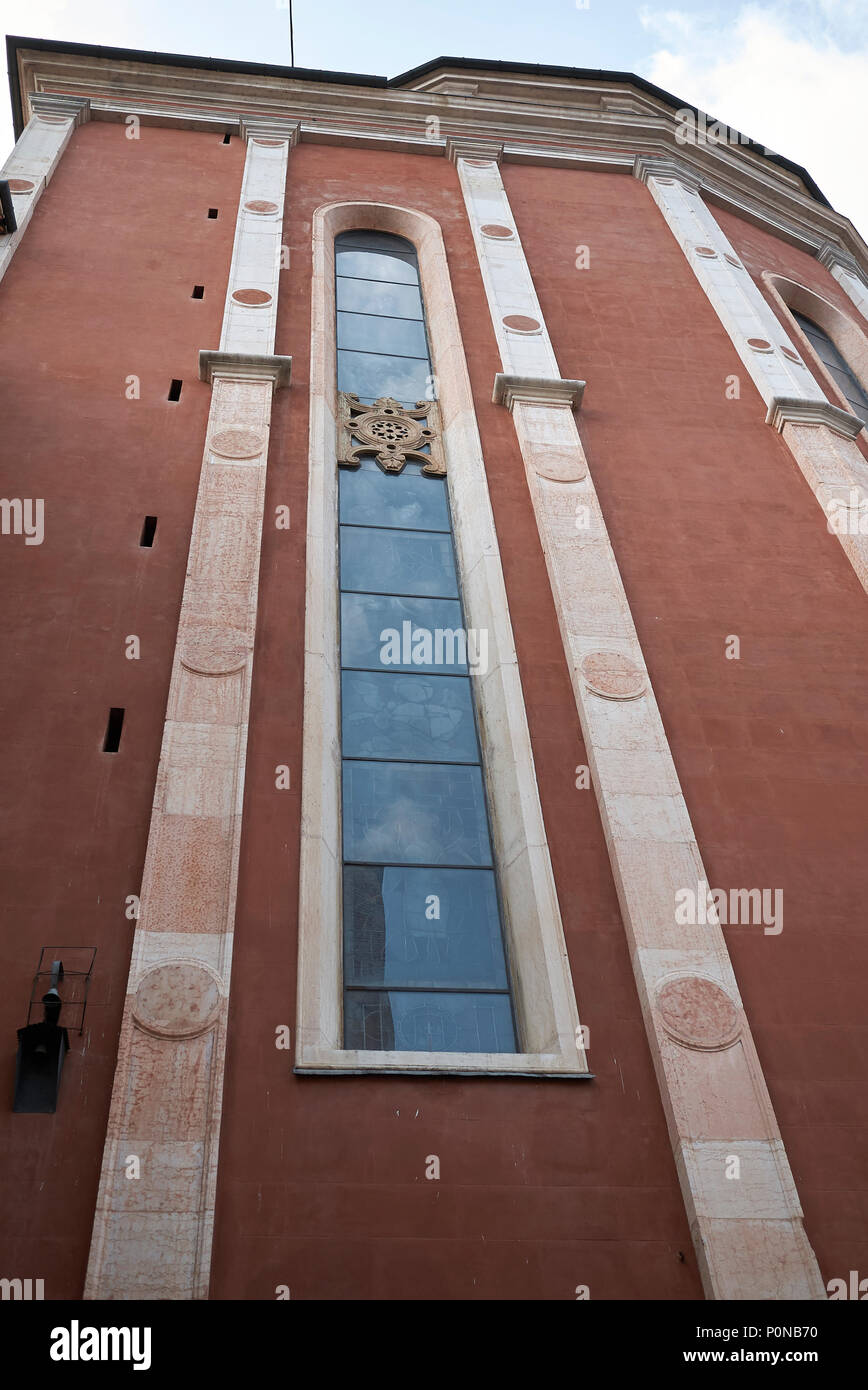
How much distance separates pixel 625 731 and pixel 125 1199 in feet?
17.3

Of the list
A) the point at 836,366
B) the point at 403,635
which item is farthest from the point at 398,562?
the point at 836,366

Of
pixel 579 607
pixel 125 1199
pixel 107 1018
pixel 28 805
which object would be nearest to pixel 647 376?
pixel 579 607

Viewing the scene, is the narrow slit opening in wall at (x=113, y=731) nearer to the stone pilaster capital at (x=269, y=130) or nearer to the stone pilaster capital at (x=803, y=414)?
the stone pilaster capital at (x=803, y=414)

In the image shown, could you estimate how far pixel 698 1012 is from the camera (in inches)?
331

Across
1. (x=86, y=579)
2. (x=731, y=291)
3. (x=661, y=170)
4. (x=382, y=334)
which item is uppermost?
(x=661, y=170)

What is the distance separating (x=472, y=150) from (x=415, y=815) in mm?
12611

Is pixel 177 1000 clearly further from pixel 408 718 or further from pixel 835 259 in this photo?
pixel 835 259

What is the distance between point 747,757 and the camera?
33.8ft

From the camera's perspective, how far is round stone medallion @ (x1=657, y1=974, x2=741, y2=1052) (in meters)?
8.27

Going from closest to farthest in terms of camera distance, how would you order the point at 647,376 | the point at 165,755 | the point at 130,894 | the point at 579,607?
1. the point at 130,894
2. the point at 165,755
3. the point at 579,607
4. the point at 647,376

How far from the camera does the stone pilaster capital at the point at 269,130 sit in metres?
18.1

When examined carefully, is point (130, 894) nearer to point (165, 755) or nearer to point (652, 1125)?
point (165, 755)

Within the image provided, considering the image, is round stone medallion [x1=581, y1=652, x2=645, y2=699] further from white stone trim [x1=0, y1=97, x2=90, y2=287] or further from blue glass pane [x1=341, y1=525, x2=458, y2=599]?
white stone trim [x1=0, y1=97, x2=90, y2=287]
